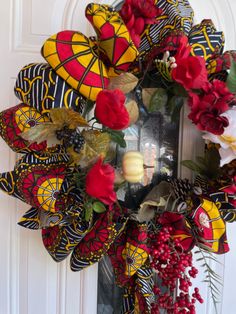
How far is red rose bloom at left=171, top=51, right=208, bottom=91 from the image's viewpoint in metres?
0.57

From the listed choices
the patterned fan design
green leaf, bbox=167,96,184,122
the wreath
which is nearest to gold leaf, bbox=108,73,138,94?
the wreath

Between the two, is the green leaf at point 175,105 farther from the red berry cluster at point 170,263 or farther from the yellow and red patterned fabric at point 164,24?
the red berry cluster at point 170,263

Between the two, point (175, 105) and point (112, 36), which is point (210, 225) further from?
point (112, 36)

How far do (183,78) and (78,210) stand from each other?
13.6 inches

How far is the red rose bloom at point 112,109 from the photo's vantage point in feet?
1.74

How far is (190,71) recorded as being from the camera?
0.58 meters

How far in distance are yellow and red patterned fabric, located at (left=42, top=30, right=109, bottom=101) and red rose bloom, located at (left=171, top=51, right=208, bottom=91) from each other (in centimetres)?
15

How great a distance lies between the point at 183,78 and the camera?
0.58 m

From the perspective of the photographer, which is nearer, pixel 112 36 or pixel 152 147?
pixel 112 36

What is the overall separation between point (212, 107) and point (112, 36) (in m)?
0.24

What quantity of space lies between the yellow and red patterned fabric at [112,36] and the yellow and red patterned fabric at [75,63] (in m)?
0.03

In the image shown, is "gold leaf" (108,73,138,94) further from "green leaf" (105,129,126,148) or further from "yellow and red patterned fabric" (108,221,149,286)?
"yellow and red patterned fabric" (108,221,149,286)

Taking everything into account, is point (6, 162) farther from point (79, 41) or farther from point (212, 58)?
point (212, 58)

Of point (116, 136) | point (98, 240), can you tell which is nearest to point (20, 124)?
point (116, 136)
